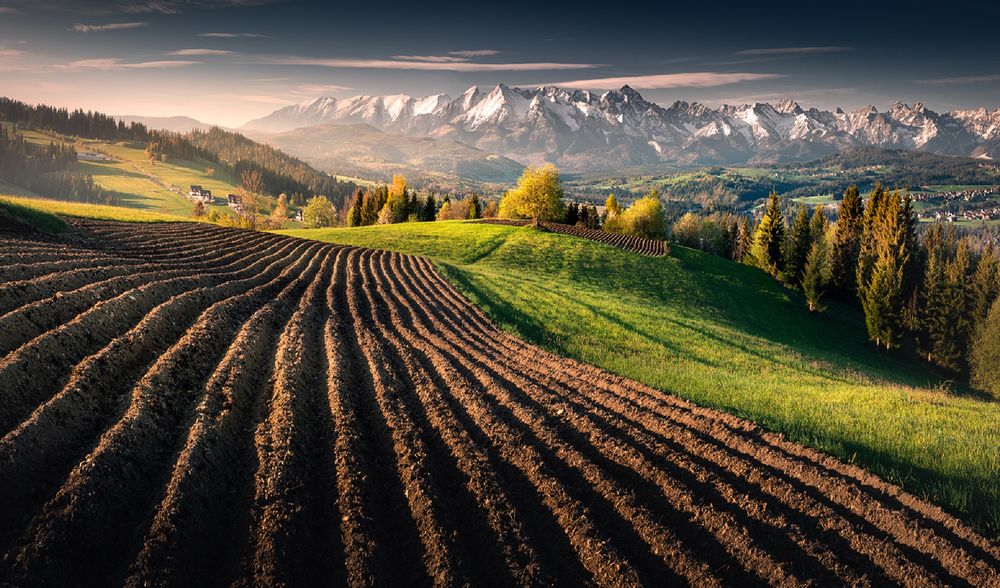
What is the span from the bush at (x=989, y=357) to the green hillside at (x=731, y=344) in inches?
155

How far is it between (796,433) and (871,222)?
216 ft

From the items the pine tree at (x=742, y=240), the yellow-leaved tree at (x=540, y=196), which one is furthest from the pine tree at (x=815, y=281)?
the pine tree at (x=742, y=240)

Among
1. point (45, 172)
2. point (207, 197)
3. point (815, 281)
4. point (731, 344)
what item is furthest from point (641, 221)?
point (45, 172)

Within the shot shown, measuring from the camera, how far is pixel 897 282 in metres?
45.2

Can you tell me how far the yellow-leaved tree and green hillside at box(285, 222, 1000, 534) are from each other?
9150 mm

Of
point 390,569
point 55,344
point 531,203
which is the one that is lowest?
point 390,569

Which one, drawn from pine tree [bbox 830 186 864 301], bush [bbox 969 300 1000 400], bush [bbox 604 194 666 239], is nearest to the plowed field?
bush [bbox 969 300 1000 400]

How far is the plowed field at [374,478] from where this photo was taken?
651 centimetres

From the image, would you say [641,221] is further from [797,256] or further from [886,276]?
[886,276]

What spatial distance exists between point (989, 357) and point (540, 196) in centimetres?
5267

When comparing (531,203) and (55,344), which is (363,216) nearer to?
(531,203)

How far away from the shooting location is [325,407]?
1145 centimetres

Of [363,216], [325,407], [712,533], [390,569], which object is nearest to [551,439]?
[712,533]

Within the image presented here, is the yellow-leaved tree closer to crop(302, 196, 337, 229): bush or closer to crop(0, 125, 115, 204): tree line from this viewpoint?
crop(302, 196, 337, 229): bush
